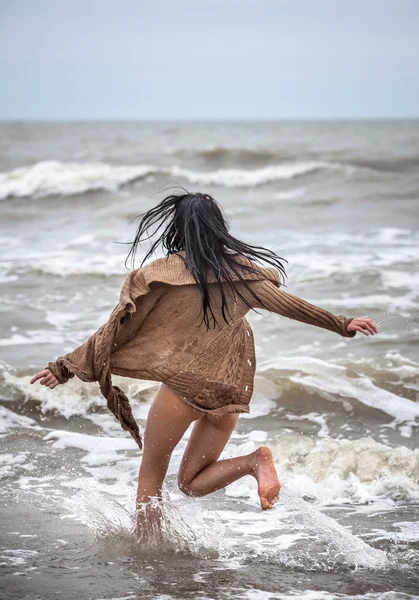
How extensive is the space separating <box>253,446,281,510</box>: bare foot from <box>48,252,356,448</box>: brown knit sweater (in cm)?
25

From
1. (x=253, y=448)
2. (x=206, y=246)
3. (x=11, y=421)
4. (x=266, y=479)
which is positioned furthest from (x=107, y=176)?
(x=266, y=479)

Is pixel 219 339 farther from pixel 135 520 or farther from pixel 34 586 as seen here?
pixel 34 586

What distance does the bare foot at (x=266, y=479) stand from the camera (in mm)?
3316

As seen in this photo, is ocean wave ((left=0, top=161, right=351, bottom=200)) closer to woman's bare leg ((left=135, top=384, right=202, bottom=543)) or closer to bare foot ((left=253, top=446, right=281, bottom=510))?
woman's bare leg ((left=135, top=384, right=202, bottom=543))

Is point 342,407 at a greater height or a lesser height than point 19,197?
lesser

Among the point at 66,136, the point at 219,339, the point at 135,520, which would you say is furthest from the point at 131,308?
the point at 66,136

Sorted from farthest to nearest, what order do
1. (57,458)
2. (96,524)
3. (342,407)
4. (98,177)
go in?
1. (98,177)
2. (342,407)
3. (57,458)
4. (96,524)

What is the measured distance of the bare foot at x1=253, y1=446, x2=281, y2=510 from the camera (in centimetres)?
332

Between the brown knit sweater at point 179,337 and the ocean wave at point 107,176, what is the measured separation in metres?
17.8

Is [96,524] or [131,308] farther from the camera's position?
[96,524]

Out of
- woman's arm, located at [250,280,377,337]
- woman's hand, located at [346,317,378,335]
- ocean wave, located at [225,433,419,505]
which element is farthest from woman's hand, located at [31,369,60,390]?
ocean wave, located at [225,433,419,505]

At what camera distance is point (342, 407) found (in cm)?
638

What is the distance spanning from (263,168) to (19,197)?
28.5ft

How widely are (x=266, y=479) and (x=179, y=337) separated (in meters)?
0.71
